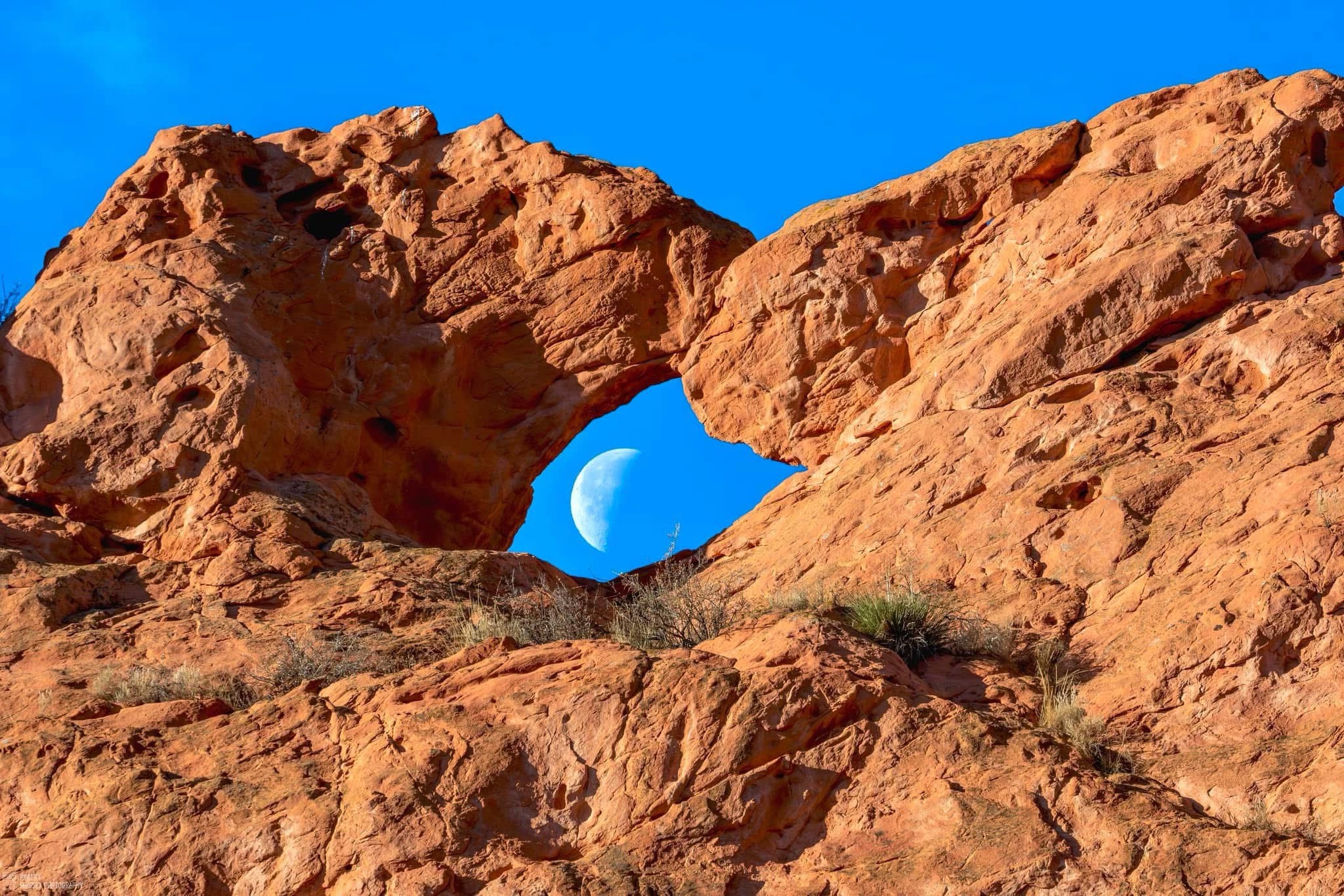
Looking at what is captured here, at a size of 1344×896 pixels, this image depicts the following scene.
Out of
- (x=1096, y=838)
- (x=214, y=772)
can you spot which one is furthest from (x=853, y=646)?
(x=214, y=772)

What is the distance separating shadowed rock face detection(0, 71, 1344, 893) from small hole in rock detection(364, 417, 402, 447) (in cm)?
4

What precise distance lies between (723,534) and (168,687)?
586 centimetres

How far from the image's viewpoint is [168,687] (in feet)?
33.7

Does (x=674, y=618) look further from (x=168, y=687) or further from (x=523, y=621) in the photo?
(x=168, y=687)

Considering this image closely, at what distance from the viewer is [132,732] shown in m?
9.31

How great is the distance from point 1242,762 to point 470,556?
6.42 m

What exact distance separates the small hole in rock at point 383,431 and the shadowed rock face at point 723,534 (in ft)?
0.13

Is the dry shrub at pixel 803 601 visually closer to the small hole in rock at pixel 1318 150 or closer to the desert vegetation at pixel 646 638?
the desert vegetation at pixel 646 638

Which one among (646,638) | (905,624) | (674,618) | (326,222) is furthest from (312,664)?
(326,222)

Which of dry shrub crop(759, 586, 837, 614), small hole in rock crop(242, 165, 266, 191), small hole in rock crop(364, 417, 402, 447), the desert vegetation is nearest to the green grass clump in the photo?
the desert vegetation

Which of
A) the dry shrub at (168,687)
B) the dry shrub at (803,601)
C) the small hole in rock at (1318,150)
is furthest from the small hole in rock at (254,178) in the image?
the small hole in rock at (1318,150)

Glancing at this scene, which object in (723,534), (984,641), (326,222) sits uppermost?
(326,222)

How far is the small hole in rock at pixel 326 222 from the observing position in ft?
55.8

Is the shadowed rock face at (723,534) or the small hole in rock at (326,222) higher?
the small hole in rock at (326,222)
